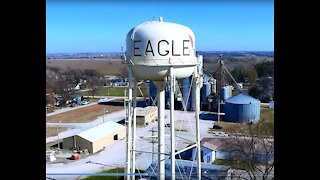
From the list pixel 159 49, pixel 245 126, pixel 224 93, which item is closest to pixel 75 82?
pixel 224 93

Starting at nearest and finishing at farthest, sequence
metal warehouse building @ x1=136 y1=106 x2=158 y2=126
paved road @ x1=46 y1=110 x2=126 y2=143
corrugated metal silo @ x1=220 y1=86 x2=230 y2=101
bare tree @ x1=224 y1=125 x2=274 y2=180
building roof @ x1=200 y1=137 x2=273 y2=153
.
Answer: bare tree @ x1=224 y1=125 x2=274 y2=180 → building roof @ x1=200 y1=137 x2=273 y2=153 → paved road @ x1=46 y1=110 x2=126 y2=143 → metal warehouse building @ x1=136 y1=106 x2=158 y2=126 → corrugated metal silo @ x1=220 y1=86 x2=230 y2=101

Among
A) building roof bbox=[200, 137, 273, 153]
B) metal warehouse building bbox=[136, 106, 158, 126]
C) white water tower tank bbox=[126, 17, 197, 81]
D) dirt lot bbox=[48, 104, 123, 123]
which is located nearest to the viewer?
white water tower tank bbox=[126, 17, 197, 81]

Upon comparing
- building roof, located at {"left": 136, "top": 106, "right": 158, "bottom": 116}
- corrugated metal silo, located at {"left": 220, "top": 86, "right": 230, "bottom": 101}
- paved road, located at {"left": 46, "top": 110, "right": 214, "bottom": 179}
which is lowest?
paved road, located at {"left": 46, "top": 110, "right": 214, "bottom": 179}

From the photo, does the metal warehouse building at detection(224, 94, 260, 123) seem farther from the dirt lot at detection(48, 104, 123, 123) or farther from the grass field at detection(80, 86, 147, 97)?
the dirt lot at detection(48, 104, 123, 123)

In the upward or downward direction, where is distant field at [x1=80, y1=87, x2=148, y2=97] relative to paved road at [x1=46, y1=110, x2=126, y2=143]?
upward

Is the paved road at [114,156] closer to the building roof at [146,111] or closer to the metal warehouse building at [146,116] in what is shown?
the metal warehouse building at [146,116]

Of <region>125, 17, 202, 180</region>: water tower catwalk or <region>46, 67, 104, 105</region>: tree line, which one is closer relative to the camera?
<region>125, 17, 202, 180</region>: water tower catwalk

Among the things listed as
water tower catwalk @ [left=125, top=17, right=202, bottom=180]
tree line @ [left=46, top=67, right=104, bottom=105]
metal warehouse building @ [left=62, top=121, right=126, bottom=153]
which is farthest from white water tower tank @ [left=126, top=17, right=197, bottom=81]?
tree line @ [left=46, top=67, right=104, bottom=105]
